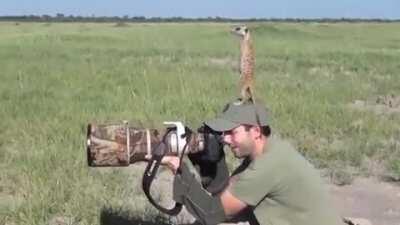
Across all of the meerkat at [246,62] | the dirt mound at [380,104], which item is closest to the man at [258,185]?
the meerkat at [246,62]

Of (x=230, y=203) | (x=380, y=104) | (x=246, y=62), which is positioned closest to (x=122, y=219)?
(x=246, y=62)

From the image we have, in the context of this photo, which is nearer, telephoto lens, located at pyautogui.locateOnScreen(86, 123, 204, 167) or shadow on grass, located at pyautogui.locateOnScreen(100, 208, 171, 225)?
telephoto lens, located at pyautogui.locateOnScreen(86, 123, 204, 167)

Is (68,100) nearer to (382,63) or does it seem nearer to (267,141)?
(267,141)


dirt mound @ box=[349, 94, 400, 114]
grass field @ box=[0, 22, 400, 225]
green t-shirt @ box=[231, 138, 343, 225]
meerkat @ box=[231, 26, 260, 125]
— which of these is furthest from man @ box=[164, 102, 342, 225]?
dirt mound @ box=[349, 94, 400, 114]

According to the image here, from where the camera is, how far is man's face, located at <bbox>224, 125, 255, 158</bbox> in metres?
4.17

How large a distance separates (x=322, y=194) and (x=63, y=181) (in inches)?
123

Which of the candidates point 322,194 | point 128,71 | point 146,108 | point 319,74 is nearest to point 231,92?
point 146,108

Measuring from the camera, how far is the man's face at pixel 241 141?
4172 mm

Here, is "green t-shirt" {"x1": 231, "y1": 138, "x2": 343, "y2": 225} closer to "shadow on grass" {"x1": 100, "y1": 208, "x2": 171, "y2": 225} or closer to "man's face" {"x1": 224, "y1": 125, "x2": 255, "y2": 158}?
"man's face" {"x1": 224, "y1": 125, "x2": 255, "y2": 158}

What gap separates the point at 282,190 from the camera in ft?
13.9

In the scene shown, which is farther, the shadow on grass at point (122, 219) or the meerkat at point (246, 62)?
the shadow on grass at point (122, 219)

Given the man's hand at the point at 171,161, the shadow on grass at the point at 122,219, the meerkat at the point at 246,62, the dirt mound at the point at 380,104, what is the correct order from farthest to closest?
1. the dirt mound at the point at 380,104
2. the shadow on grass at the point at 122,219
3. the meerkat at the point at 246,62
4. the man's hand at the point at 171,161

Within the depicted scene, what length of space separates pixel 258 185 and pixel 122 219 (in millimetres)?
2213

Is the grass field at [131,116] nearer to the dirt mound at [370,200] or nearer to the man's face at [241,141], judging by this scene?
the dirt mound at [370,200]
